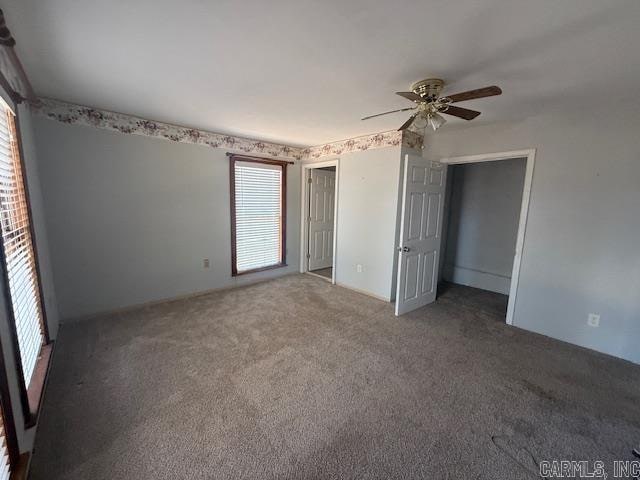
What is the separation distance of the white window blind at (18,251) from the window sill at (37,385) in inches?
2.1

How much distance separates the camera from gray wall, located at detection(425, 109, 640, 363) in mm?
2447

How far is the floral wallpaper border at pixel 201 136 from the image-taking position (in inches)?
106

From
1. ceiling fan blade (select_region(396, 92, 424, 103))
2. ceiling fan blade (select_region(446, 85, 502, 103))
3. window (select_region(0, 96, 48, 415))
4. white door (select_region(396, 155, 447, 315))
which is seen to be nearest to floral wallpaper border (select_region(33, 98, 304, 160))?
window (select_region(0, 96, 48, 415))

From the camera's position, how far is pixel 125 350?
2.46 meters

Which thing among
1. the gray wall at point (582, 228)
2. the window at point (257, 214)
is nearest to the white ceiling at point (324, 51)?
the gray wall at point (582, 228)

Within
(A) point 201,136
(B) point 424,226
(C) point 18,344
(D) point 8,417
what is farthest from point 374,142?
(D) point 8,417

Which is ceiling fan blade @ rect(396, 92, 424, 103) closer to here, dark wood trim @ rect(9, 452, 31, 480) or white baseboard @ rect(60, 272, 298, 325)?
dark wood trim @ rect(9, 452, 31, 480)

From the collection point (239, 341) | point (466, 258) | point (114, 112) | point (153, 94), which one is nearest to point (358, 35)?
point (153, 94)

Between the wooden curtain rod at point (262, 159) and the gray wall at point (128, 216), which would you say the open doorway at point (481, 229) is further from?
the gray wall at point (128, 216)

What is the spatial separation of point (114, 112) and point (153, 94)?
940 mm

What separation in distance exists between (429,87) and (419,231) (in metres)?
1.78

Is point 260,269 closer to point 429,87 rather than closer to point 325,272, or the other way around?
point 325,272

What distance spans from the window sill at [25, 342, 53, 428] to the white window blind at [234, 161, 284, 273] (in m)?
2.26

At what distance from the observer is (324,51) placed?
1.64 meters
